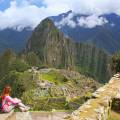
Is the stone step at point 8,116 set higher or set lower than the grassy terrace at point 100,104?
lower

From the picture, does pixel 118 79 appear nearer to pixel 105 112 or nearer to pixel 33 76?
pixel 105 112

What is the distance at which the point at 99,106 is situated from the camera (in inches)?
706

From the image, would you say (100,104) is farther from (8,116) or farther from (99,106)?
(8,116)

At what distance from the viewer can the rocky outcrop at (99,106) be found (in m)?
16.2

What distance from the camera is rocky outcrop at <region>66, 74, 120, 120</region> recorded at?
16188 millimetres

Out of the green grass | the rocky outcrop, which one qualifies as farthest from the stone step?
the green grass

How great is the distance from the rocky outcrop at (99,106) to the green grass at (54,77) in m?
155

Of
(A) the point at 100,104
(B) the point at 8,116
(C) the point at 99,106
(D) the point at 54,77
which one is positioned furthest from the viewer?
(D) the point at 54,77

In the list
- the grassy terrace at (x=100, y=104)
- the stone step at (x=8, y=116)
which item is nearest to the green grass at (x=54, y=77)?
the grassy terrace at (x=100, y=104)

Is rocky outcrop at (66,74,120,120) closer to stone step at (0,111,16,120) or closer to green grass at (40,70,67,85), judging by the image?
stone step at (0,111,16,120)

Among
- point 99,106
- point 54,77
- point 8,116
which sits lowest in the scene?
point 54,77

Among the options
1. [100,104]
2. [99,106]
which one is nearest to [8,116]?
[99,106]

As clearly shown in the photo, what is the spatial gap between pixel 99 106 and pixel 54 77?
171 m

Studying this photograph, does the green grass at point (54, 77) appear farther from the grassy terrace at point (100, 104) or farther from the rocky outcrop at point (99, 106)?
the rocky outcrop at point (99, 106)
